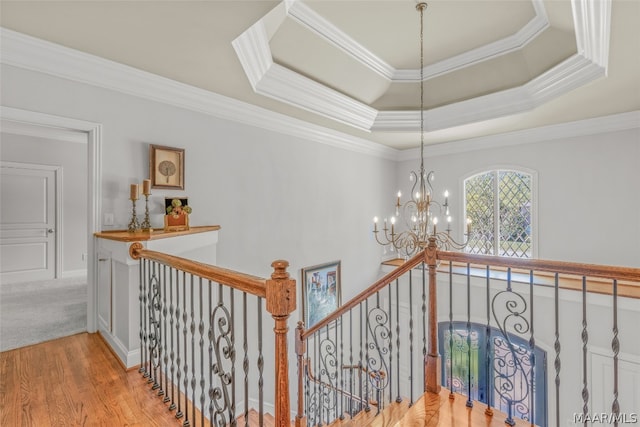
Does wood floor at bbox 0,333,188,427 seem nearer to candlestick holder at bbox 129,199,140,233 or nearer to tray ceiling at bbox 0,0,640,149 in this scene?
candlestick holder at bbox 129,199,140,233

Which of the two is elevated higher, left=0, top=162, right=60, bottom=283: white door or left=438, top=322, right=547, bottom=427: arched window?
left=0, top=162, right=60, bottom=283: white door

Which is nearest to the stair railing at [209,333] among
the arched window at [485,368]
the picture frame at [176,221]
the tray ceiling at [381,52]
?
the picture frame at [176,221]

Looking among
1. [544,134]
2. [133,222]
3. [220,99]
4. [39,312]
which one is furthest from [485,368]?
[39,312]

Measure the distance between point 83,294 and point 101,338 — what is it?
205 cm

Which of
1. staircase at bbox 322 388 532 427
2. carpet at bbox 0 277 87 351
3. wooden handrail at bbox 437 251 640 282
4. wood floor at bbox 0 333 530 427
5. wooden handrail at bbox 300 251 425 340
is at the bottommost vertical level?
staircase at bbox 322 388 532 427

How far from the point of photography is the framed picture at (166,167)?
3.04m

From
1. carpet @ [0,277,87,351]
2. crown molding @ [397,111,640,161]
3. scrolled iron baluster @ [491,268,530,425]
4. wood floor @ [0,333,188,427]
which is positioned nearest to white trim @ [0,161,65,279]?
carpet @ [0,277,87,351]

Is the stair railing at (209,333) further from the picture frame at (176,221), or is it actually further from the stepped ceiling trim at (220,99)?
the stepped ceiling trim at (220,99)

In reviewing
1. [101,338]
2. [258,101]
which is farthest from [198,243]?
[258,101]

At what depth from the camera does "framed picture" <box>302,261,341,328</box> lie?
4.65 metres

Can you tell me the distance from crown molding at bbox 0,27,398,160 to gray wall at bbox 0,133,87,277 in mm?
3770

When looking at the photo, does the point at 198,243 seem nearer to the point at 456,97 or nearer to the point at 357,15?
the point at 357,15

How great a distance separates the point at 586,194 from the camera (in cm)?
441

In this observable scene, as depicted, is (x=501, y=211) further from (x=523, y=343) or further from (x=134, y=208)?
(x=134, y=208)
